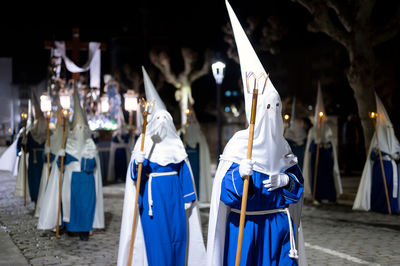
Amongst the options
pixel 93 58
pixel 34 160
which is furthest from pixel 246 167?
pixel 93 58

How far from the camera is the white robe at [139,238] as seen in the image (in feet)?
20.9

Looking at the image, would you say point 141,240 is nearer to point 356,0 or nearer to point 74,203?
point 74,203

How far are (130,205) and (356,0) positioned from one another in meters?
10.1

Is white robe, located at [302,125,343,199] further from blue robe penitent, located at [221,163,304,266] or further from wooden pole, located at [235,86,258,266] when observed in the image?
wooden pole, located at [235,86,258,266]

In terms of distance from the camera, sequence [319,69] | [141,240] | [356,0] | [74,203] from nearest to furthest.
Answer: [141,240] → [74,203] → [356,0] → [319,69]

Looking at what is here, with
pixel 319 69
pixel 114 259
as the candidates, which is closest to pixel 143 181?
pixel 114 259

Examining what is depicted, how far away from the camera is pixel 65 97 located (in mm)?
17406

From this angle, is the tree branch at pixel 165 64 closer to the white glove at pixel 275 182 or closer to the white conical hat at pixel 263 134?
the white conical hat at pixel 263 134

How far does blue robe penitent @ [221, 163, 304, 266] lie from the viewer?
4371mm

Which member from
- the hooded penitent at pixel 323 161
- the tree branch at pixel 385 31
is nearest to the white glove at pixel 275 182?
the hooded penitent at pixel 323 161

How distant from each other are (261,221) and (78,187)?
5.43 metres

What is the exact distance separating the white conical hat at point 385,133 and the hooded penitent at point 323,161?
1.69m

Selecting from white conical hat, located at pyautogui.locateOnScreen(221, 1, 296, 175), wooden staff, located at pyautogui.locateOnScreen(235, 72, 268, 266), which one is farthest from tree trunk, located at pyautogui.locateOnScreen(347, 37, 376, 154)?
wooden staff, located at pyautogui.locateOnScreen(235, 72, 268, 266)

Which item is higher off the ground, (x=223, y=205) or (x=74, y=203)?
(x=223, y=205)
